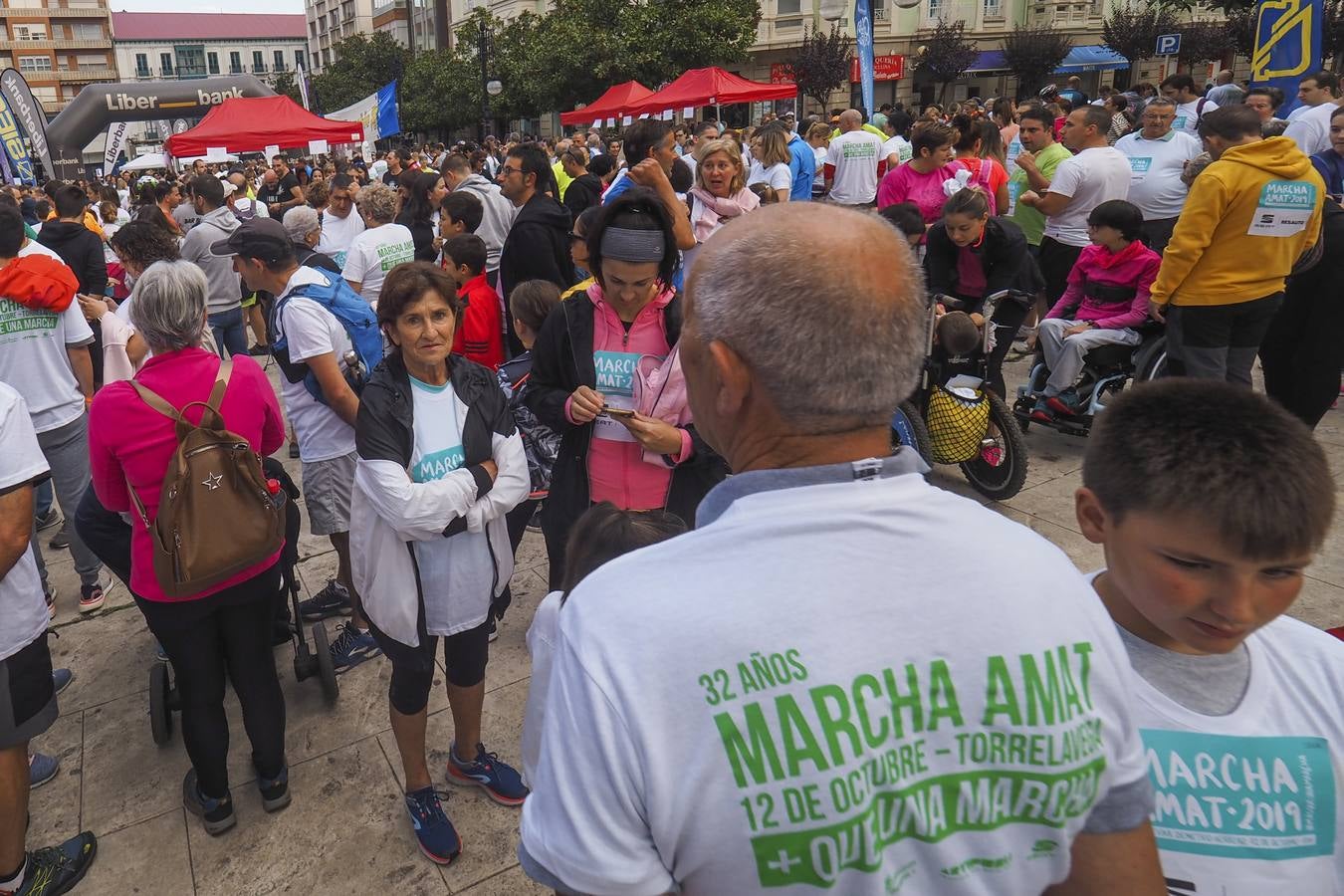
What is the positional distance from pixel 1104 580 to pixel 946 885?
2.45 feet

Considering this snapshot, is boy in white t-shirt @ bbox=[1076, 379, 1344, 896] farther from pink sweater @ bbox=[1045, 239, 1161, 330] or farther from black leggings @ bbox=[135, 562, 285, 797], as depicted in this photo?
pink sweater @ bbox=[1045, 239, 1161, 330]

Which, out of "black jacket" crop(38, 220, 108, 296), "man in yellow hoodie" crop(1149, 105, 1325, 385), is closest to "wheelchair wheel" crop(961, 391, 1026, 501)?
"man in yellow hoodie" crop(1149, 105, 1325, 385)

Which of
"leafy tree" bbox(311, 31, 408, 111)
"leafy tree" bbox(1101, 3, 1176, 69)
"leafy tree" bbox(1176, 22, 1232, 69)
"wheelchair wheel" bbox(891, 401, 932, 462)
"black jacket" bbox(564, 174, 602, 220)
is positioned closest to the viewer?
"wheelchair wheel" bbox(891, 401, 932, 462)

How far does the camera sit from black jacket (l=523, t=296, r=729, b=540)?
2.88m

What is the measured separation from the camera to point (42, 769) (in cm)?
322

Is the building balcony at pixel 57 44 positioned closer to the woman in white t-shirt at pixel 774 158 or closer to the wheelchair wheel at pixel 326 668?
the woman in white t-shirt at pixel 774 158

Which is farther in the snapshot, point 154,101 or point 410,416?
point 154,101

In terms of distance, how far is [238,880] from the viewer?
272 centimetres

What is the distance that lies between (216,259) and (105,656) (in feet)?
12.8

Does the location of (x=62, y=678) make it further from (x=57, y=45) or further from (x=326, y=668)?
(x=57, y=45)

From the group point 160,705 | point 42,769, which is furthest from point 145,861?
point 42,769

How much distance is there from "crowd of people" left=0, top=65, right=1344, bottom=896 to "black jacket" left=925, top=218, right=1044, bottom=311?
0.02 meters

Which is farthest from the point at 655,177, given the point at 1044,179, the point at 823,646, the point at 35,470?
the point at 1044,179

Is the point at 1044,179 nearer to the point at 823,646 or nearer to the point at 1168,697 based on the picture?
the point at 1168,697
